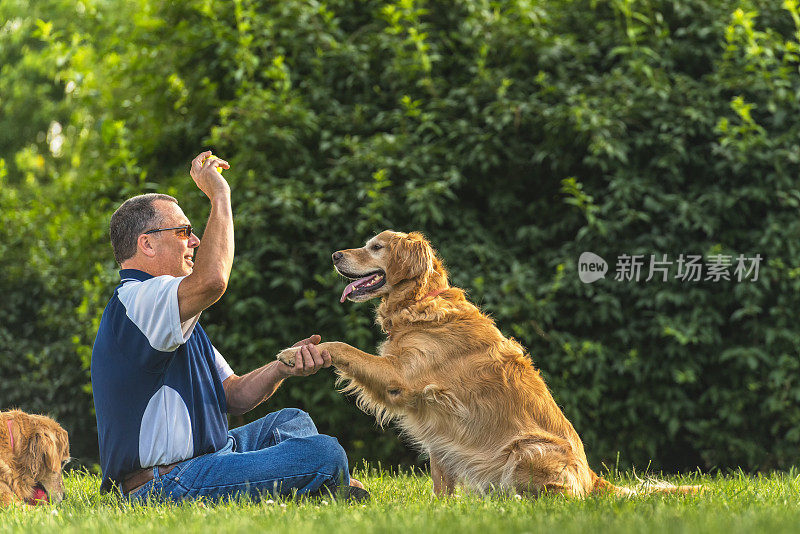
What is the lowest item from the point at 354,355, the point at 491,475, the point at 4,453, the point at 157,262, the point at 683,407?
the point at 683,407

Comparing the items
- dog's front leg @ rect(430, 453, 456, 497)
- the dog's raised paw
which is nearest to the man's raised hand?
the dog's raised paw

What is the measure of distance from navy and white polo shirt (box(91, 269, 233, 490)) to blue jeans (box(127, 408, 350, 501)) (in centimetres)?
8

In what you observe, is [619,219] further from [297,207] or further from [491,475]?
[491,475]

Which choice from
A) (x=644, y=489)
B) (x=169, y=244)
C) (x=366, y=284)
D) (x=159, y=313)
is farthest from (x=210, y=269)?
(x=644, y=489)

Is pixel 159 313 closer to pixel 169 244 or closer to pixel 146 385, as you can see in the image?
pixel 146 385

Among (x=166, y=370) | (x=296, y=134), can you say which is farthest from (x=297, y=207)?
(x=166, y=370)

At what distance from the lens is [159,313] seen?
316 centimetres

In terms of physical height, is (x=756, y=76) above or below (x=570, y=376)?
above

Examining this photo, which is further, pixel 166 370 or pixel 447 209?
pixel 447 209

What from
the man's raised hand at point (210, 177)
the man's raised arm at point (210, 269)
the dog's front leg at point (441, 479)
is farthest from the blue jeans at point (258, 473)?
the man's raised hand at point (210, 177)

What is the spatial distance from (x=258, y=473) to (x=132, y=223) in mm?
1174

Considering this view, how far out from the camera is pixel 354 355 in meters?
3.72

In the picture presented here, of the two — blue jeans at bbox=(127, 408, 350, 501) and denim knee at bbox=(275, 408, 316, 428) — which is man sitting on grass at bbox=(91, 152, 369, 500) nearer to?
blue jeans at bbox=(127, 408, 350, 501)

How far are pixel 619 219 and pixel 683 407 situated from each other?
135 centimetres
